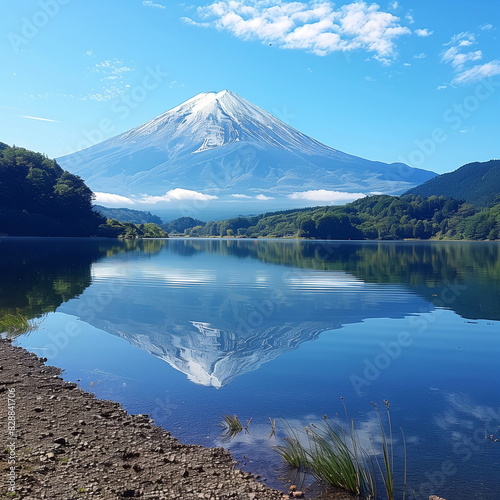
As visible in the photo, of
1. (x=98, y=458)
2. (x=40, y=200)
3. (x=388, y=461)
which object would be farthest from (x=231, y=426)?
(x=40, y=200)

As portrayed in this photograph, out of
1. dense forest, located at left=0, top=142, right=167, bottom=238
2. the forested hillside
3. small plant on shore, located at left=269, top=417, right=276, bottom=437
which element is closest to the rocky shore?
small plant on shore, located at left=269, top=417, right=276, bottom=437

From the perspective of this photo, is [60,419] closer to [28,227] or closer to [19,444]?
[19,444]

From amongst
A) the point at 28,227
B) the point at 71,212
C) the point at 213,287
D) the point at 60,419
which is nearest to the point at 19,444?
the point at 60,419

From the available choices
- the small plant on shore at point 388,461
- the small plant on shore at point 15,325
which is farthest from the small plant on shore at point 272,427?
the small plant on shore at point 15,325

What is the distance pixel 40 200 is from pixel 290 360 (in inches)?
4788

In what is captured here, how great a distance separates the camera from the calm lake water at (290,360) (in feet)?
27.6

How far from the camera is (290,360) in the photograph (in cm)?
1409

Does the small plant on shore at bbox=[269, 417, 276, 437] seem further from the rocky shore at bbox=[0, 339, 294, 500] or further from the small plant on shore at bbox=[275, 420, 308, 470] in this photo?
the rocky shore at bbox=[0, 339, 294, 500]

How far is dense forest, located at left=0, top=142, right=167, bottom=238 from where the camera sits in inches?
4461

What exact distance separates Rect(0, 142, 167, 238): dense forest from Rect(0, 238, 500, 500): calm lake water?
93741 millimetres

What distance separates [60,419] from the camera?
28.3ft

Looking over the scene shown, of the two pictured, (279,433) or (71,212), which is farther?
(71,212)

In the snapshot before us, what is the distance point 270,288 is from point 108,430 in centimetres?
2346
